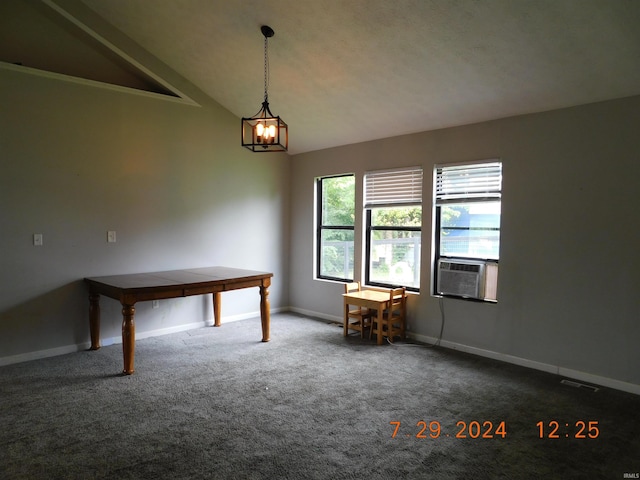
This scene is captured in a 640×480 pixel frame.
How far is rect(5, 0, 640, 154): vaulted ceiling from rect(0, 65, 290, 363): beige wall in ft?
2.60

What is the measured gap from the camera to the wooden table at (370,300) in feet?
14.4

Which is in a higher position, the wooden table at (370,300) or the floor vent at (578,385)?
the wooden table at (370,300)

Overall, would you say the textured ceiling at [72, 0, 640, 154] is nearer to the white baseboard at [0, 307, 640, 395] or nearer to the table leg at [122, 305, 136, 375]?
the white baseboard at [0, 307, 640, 395]

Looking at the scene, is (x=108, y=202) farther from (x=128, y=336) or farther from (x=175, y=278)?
(x=128, y=336)

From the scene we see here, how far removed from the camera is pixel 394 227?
4.97 metres

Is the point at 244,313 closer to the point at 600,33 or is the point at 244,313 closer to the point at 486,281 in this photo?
the point at 486,281

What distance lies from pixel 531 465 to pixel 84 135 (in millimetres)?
4742

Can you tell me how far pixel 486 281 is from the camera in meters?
4.12

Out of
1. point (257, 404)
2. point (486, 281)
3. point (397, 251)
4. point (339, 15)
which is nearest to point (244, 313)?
point (397, 251)

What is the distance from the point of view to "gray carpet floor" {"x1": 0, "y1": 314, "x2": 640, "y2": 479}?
224 cm

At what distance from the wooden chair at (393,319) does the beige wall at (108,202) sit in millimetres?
1506

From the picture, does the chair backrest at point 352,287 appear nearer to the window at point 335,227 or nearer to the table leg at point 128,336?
the window at point 335,227

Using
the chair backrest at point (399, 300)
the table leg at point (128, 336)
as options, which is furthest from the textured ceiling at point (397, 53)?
the table leg at point (128, 336)

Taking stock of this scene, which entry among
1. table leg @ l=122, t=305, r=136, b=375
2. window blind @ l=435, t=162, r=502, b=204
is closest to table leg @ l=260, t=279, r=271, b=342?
table leg @ l=122, t=305, r=136, b=375
